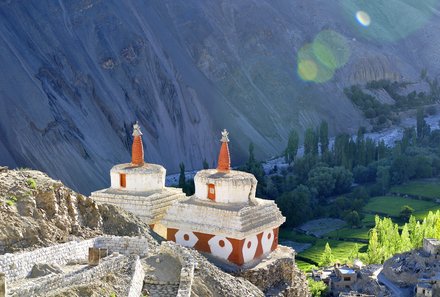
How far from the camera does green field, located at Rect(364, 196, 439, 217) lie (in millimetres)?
44281

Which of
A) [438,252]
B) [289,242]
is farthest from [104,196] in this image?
[289,242]

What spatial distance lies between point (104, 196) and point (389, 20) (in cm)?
8405

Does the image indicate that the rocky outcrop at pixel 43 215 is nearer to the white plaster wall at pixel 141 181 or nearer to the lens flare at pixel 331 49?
the white plaster wall at pixel 141 181

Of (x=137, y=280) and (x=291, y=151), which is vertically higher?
(x=137, y=280)

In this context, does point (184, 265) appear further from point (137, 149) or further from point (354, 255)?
point (354, 255)

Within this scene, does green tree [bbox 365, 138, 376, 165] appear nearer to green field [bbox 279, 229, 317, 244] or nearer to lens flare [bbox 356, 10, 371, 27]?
green field [bbox 279, 229, 317, 244]

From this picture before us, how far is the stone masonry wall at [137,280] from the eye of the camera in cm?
→ 1143

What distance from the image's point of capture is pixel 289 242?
123 feet

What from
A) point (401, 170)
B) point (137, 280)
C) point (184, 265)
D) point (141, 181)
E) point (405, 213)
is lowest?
point (405, 213)

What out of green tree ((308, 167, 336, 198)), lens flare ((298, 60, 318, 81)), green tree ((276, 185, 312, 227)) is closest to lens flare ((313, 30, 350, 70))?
lens flare ((298, 60, 318, 81))

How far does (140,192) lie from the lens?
20.7 m

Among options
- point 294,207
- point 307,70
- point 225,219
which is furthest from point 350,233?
point 307,70

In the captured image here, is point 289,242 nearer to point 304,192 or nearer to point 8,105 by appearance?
point 304,192

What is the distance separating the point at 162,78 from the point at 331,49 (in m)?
30.8
